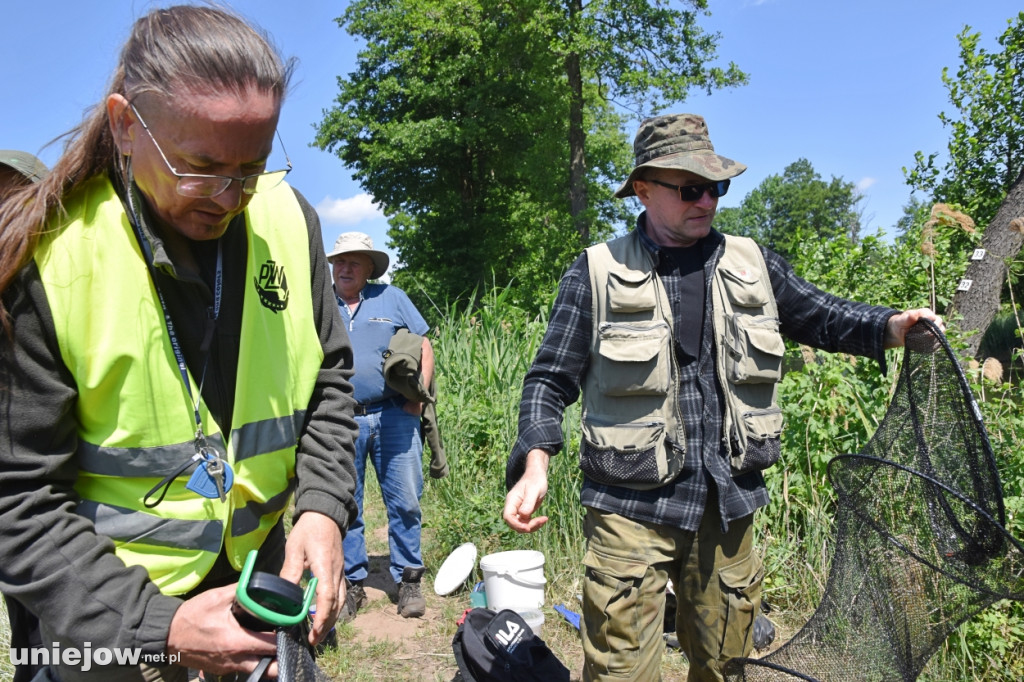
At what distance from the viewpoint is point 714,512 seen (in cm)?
253

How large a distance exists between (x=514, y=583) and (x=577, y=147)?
17653 millimetres

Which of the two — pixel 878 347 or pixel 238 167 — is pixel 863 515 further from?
pixel 238 167

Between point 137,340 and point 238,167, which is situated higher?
point 238,167

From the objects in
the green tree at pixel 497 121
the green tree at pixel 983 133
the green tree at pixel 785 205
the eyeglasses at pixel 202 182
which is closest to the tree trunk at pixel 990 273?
the green tree at pixel 983 133

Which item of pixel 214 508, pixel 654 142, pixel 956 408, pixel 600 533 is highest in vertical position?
pixel 654 142

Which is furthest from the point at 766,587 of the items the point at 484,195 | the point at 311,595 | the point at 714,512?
the point at 484,195

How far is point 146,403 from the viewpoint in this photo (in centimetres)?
134

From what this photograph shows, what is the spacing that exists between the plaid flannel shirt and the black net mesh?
30 cm

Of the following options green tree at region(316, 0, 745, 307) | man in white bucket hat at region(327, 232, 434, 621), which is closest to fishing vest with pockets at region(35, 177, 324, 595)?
man in white bucket hat at region(327, 232, 434, 621)

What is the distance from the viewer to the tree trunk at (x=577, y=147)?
19625mm

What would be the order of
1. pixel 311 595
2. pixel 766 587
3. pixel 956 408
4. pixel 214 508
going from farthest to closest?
pixel 766 587
pixel 956 408
pixel 214 508
pixel 311 595

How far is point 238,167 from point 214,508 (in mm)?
657

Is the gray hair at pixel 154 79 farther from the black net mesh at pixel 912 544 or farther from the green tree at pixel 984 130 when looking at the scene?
the green tree at pixel 984 130

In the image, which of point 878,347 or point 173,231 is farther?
point 878,347
